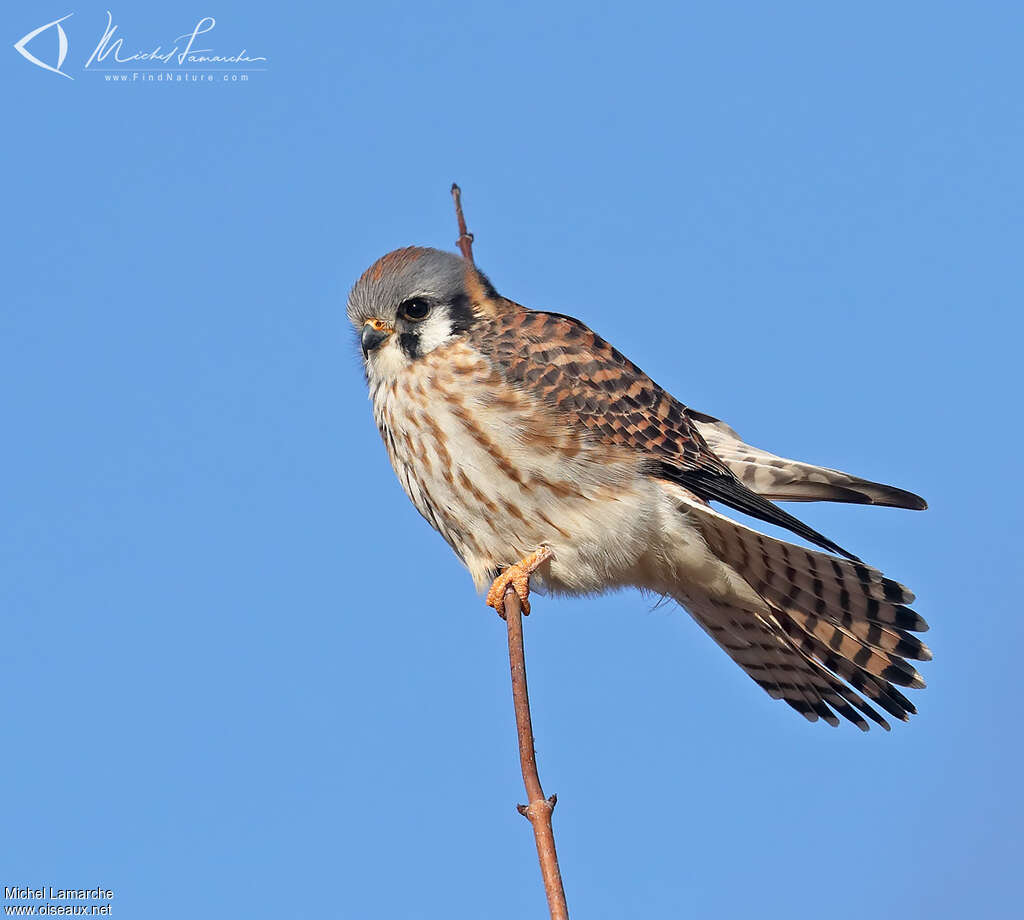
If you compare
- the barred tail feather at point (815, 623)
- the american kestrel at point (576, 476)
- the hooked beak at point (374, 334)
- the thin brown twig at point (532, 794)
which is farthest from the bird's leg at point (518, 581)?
the thin brown twig at point (532, 794)

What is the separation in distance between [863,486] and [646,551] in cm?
68

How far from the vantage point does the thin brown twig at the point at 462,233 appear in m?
3.51

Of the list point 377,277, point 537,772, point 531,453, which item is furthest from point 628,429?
point 537,772

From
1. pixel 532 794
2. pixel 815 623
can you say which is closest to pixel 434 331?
pixel 815 623

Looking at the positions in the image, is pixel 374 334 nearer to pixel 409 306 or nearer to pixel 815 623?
pixel 409 306

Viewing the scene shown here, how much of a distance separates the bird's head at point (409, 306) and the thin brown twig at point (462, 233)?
0.31 metres

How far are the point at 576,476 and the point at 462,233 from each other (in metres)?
0.80

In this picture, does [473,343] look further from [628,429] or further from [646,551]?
[646,551]

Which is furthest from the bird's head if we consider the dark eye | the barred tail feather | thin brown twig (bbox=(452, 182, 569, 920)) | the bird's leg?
thin brown twig (bbox=(452, 182, 569, 920))

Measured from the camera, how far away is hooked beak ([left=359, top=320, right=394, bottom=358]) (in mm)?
3986

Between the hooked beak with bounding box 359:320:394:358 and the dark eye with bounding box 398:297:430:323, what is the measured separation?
6 cm

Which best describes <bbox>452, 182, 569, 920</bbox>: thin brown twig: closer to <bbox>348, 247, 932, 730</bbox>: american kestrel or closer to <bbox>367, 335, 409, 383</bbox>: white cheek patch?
<bbox>348, 247, 932, 730</bbox>: american kestrel

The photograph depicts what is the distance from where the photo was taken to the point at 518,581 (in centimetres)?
387

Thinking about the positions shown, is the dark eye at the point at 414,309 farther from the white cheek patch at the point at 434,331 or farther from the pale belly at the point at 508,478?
the pale belly at the point at 508,478
